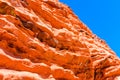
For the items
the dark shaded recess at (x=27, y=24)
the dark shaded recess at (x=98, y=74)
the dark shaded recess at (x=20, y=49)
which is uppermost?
the dark shaded recess at (x=27, y=24)

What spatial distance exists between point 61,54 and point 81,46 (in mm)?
3019

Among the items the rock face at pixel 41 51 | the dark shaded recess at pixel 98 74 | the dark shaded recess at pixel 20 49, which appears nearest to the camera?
the rock face at pixel 41 51

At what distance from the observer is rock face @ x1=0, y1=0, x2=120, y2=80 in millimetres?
14159

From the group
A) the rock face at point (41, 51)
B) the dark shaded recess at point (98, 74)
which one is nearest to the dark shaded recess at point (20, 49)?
the rock face at point (41, 51)

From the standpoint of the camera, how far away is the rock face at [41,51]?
46.5 feet

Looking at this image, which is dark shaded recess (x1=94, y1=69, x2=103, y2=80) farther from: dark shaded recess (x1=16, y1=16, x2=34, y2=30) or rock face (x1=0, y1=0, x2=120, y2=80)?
dark shaded recess (x1=16, y1=16, x2=34, y2=30)

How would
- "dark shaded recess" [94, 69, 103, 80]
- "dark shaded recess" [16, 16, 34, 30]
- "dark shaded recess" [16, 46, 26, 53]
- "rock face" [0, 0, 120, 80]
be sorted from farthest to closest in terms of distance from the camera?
"dark shaded recess" [94, 69, 103, 80], "dark shaded recess" [16, 16, 34, 30], "dark shaded recess" [16, 46, 26, 53], "rock face" [0, 0, 120, 80]

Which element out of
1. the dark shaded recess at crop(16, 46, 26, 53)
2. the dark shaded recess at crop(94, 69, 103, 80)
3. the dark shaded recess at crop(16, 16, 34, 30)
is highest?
the dark shaded recess at crop(16, 16, 34, 30)

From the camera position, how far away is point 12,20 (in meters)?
16.1

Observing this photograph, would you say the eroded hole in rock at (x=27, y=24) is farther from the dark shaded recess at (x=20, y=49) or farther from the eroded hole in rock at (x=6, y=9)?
the dark shaded recess at (x=20, y=49)

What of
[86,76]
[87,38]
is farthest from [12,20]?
[87,38]

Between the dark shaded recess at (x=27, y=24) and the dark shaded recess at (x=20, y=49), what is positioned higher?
the dark shaded recess at (x=27, y=24)

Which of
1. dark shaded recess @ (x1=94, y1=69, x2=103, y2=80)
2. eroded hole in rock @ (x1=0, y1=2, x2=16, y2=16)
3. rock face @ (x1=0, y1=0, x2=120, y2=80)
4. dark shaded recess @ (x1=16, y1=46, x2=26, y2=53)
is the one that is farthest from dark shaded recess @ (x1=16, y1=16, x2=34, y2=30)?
dark shaded recess @ (x1=94, y1=69, x2=103, y2=80)

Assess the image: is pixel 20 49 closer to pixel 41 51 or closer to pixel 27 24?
pixel 41 51
